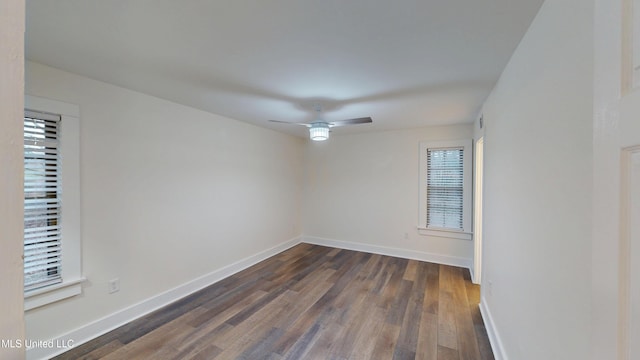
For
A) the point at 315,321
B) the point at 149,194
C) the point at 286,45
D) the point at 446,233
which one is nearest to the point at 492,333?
the point at 315,321

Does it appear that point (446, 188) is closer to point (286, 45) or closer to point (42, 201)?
point (286, 45)

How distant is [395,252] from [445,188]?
4.73ft

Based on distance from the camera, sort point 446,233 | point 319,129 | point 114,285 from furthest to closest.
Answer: point 446,233
point 319,129
point 114,285

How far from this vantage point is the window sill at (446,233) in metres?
3.93

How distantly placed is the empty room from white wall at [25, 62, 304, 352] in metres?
0.02

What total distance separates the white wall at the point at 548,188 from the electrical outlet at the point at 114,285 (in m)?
3.30

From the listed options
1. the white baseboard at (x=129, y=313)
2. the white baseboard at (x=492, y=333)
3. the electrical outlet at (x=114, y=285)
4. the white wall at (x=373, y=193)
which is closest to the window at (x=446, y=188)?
the white wall at (x=373, y=193)

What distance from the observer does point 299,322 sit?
98.2 inches

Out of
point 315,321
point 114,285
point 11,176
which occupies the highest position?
point 11,176

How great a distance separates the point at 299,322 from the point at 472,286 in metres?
2.40

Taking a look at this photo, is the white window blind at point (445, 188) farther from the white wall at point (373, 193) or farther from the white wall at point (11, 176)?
the white wall at point (11, 176)

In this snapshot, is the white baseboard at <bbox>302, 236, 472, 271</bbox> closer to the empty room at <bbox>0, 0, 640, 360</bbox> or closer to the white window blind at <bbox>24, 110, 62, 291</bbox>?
the empty room at <bbox>0, 0, 640, 360</bbox>


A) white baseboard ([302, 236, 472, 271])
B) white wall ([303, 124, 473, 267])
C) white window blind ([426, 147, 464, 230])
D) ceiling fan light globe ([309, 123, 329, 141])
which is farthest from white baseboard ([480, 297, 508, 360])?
ceiling fan light globe ([309, 123, 329, 141])

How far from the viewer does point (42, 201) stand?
1.94m
